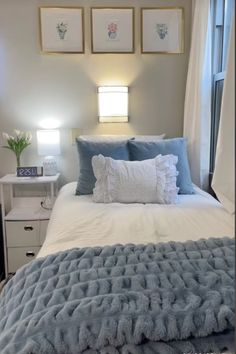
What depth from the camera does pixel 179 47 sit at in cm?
313

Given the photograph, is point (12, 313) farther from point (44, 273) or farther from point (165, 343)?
point (165, 343)

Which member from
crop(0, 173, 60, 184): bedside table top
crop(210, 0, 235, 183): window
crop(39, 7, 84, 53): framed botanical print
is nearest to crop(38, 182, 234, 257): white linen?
Answer: crop(0, 173, 60, 184): bedside table top

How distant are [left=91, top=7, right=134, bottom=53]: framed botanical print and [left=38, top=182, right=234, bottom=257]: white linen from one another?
1.45m

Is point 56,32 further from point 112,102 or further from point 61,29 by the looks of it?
point 112,102

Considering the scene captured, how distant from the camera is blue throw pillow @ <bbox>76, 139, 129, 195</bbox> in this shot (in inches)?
102

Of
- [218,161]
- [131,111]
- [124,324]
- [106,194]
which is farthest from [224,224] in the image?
[131,111]

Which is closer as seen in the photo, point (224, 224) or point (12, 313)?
point (12, 313)

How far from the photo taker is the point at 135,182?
2348mm

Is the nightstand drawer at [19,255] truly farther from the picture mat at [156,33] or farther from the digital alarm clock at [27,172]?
the picture mat at [156,33]

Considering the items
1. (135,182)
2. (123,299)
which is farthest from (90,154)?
(123,299)

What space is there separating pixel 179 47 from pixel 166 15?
0.29m

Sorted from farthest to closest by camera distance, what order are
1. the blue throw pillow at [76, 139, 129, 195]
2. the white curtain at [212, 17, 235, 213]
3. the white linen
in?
the blue throw pillow at [76, 139, 129, 195] → the white linen → the white curtain at [212, 17, 235, 213]

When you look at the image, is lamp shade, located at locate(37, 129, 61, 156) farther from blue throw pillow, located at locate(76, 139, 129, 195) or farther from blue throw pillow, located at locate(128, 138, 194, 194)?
blue throw pillow, located at locate(128, 138, 194, 194)

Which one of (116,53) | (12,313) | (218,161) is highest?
(116,53)
